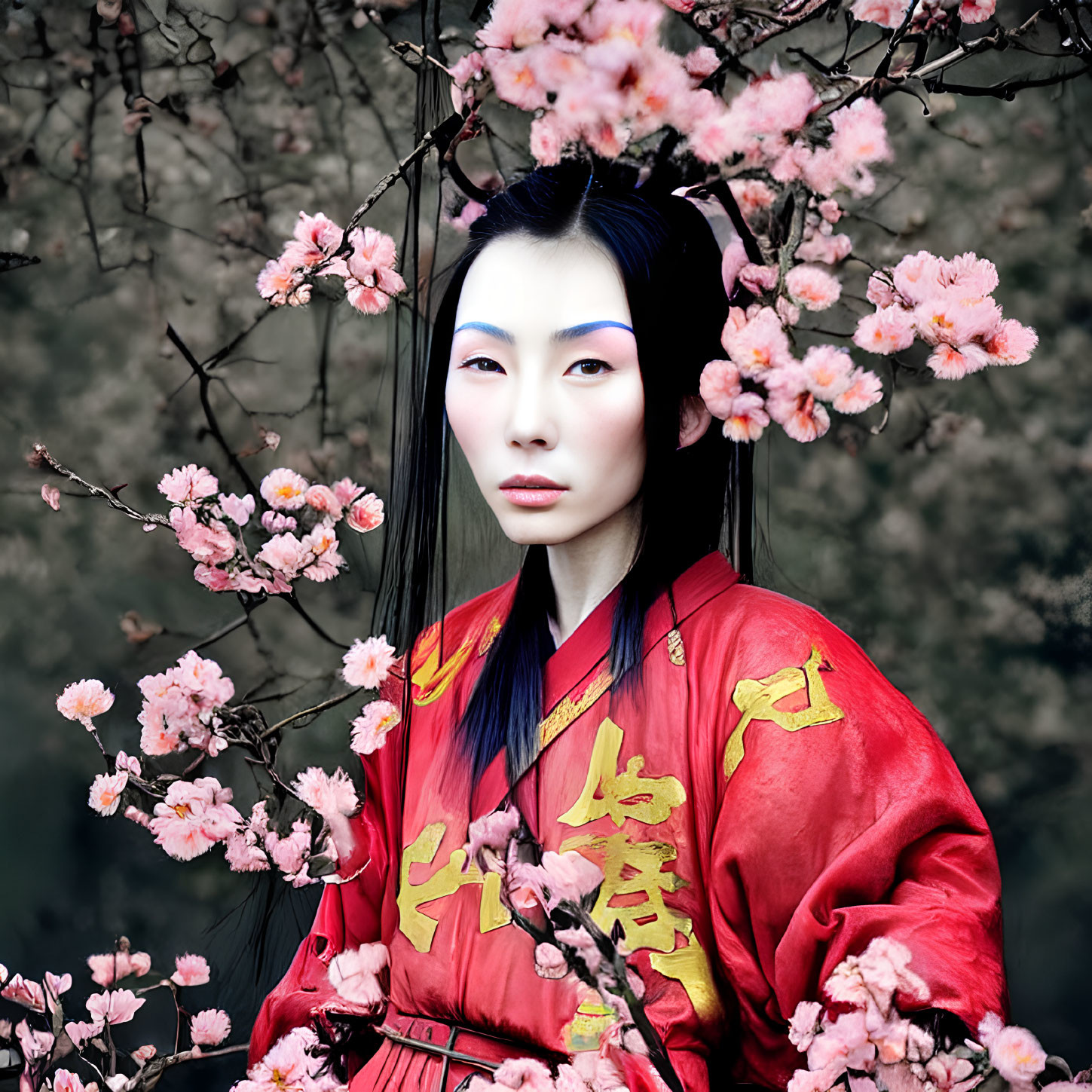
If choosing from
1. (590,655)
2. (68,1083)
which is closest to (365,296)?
(590,655)

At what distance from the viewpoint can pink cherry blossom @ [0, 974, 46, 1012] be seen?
186cm

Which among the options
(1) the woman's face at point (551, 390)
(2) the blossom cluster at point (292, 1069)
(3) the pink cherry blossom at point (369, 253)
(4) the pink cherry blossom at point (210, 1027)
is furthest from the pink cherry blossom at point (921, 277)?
(4) the pink cherry blossom at point (210, 1027)

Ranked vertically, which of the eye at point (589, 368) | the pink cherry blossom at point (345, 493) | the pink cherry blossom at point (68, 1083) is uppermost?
the eye at point (589, 368)

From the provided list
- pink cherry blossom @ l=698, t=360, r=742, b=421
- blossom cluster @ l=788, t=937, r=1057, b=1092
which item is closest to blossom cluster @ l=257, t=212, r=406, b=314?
pink cherry blossom @ l=698, t=360, r=742, b=421

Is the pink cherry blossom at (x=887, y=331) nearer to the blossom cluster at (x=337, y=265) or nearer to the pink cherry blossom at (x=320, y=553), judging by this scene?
the blossom cluster at (x=337, y=265)

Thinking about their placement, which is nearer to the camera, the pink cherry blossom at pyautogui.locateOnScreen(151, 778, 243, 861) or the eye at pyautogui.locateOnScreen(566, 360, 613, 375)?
the eye at pyautogui.locateOnScreen(566, 360, 613, 375)

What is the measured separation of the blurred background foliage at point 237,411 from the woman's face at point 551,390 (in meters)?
0.24

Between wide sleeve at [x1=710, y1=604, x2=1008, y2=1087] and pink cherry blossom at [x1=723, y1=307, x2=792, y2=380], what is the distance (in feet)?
1.03

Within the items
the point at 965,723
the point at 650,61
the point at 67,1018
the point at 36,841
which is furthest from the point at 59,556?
the point at 965,723

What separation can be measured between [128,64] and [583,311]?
44.2 inches

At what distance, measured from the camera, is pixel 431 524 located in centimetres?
161

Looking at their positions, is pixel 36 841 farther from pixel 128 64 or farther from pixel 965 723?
pixel 965 723

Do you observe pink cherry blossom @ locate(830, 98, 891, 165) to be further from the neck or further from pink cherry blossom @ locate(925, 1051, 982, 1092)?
pink cherry blossom @ locate(925, 1051, 982, 1092)

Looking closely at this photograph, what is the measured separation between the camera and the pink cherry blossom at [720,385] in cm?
143
